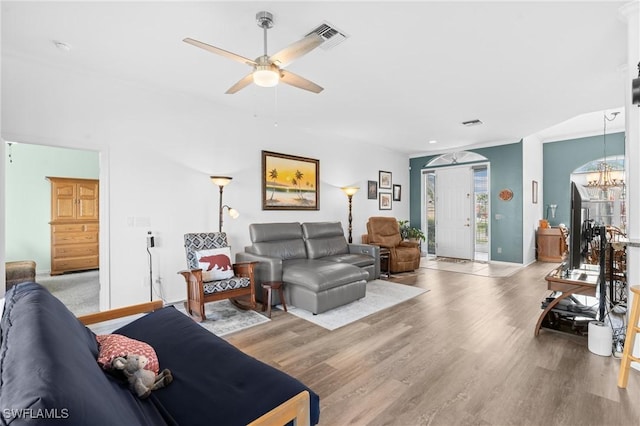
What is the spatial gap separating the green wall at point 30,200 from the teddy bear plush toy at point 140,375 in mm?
6173

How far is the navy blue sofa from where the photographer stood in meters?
0.62

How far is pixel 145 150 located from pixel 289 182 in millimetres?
2191

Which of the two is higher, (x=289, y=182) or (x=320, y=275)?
(x=289, y=182)

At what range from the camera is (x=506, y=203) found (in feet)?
21.2

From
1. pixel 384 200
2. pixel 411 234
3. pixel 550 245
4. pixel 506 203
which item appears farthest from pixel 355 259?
pixel 550 245

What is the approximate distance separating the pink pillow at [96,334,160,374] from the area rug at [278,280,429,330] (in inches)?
74.7

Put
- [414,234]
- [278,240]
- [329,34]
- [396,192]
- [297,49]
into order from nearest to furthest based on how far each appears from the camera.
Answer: [297,49], [329,34], [278,240], [414,234], [396,192]

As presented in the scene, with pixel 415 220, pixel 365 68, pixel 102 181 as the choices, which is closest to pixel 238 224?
pixel 102 181

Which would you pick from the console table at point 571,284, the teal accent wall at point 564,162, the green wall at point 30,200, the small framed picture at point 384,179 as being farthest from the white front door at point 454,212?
the green wall at point 30,200

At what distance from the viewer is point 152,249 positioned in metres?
3.65

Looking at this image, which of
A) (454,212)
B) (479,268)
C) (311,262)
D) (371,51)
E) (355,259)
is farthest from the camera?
(454,212)

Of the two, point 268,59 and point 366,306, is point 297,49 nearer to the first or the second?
point 268,59

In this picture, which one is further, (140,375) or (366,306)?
(366,306)

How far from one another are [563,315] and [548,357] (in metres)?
0.90
